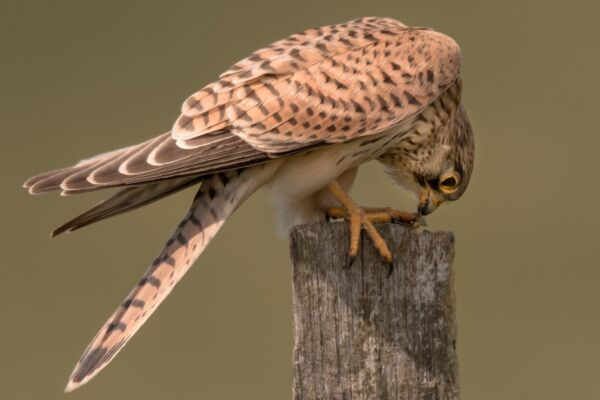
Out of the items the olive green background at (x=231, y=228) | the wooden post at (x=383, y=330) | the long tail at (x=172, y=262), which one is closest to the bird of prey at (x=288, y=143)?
the long tail at (x=172, y=262)

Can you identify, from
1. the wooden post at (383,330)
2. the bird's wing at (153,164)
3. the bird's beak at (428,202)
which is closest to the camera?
the wooden post at (383,330)

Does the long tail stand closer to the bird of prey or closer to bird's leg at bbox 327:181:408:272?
the bird of prey

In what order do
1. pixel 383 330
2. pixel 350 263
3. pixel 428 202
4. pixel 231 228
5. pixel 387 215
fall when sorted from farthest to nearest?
pixel 231 228, pixel 428 202, pixel 387 215, pixel 350 263, pixel 383 330

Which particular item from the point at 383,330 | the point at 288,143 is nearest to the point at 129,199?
the point at 288,143

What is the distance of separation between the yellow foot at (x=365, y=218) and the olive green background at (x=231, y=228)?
2.89 m

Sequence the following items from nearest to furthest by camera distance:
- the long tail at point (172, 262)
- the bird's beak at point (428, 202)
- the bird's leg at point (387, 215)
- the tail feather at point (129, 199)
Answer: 1. the long tail at point (172, 262)
2. the tail feather at point (129, 199)
3. the bird's leg at point (387, 215)
4. the bird's beak at point (428, 202)

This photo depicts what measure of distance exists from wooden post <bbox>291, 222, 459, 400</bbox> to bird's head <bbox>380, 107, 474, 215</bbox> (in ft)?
3.99

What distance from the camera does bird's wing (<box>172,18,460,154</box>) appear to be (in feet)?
18.0

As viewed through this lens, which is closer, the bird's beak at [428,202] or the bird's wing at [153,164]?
the bird's wing at [153,164]

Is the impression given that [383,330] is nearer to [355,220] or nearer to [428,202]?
[355,220]

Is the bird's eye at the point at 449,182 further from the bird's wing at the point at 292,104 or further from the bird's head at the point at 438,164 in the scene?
the bird's wing at the point at 292,104

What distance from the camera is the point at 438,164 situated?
6.15m

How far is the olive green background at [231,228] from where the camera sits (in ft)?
28.9

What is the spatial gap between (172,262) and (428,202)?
1336 mm
